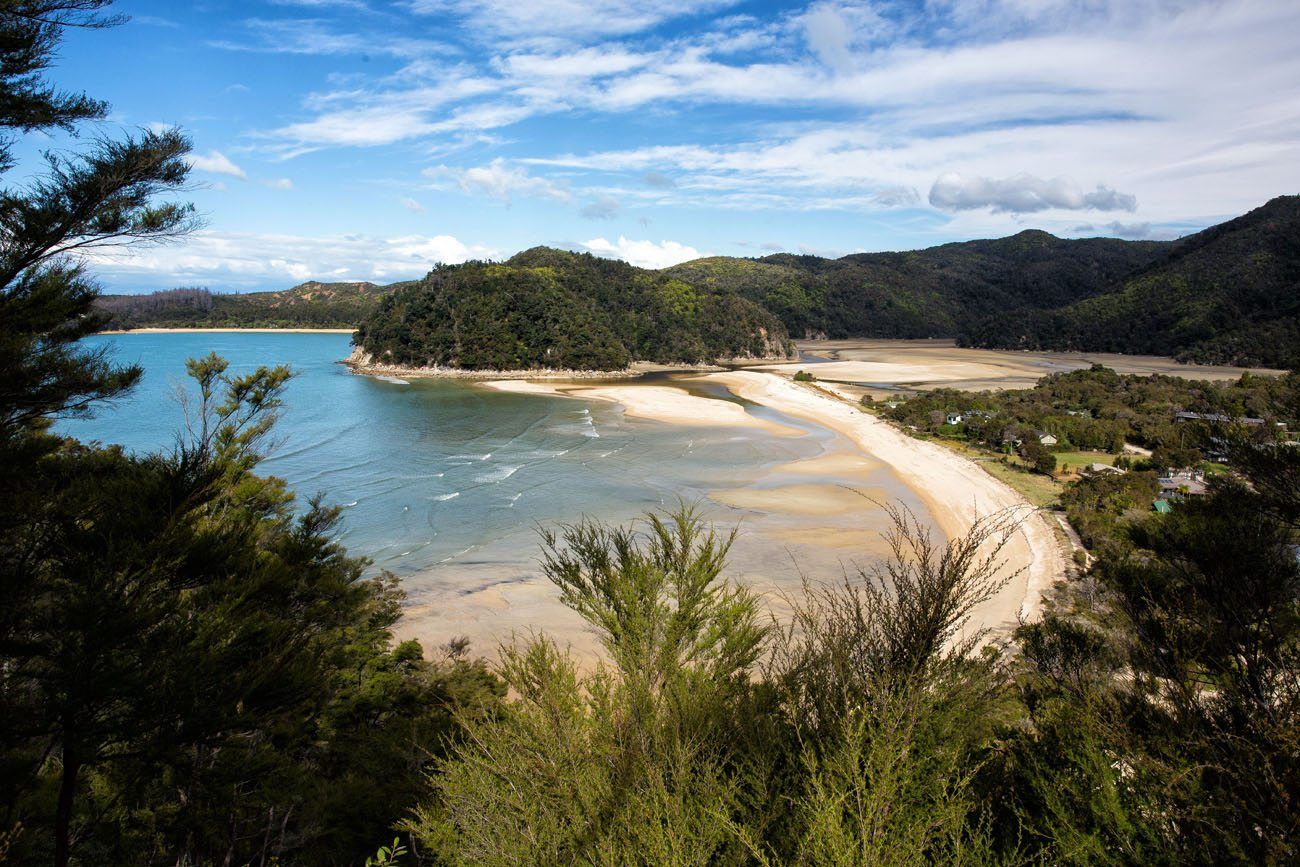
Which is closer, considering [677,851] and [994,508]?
[677,851]

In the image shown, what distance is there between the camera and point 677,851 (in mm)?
3846

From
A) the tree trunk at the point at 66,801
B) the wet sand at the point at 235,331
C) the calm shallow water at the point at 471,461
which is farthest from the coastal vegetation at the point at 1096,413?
the wet sand at the point at 235,331

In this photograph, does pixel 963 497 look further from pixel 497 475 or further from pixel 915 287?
pixel 915 287

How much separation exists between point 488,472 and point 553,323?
50514 mm

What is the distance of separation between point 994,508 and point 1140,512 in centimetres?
452

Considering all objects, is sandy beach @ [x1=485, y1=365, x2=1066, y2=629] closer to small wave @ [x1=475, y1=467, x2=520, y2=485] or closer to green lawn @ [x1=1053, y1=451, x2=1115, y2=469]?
green lawn @ [x1=1053, y1=451, x2=1115, y2=469]

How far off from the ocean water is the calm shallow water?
0.09 m

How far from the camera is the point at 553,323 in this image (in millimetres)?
→ 76688

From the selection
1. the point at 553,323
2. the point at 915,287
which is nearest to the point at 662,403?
the point at 553,323

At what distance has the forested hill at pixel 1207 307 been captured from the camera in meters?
79.9

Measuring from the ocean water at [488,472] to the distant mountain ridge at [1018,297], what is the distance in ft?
69.1

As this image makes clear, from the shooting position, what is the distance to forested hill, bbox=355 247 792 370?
7394 centimetres

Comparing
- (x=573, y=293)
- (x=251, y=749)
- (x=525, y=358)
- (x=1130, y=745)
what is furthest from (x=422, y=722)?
(x=573, y=293)

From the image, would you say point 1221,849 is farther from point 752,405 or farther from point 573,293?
point 573,293
